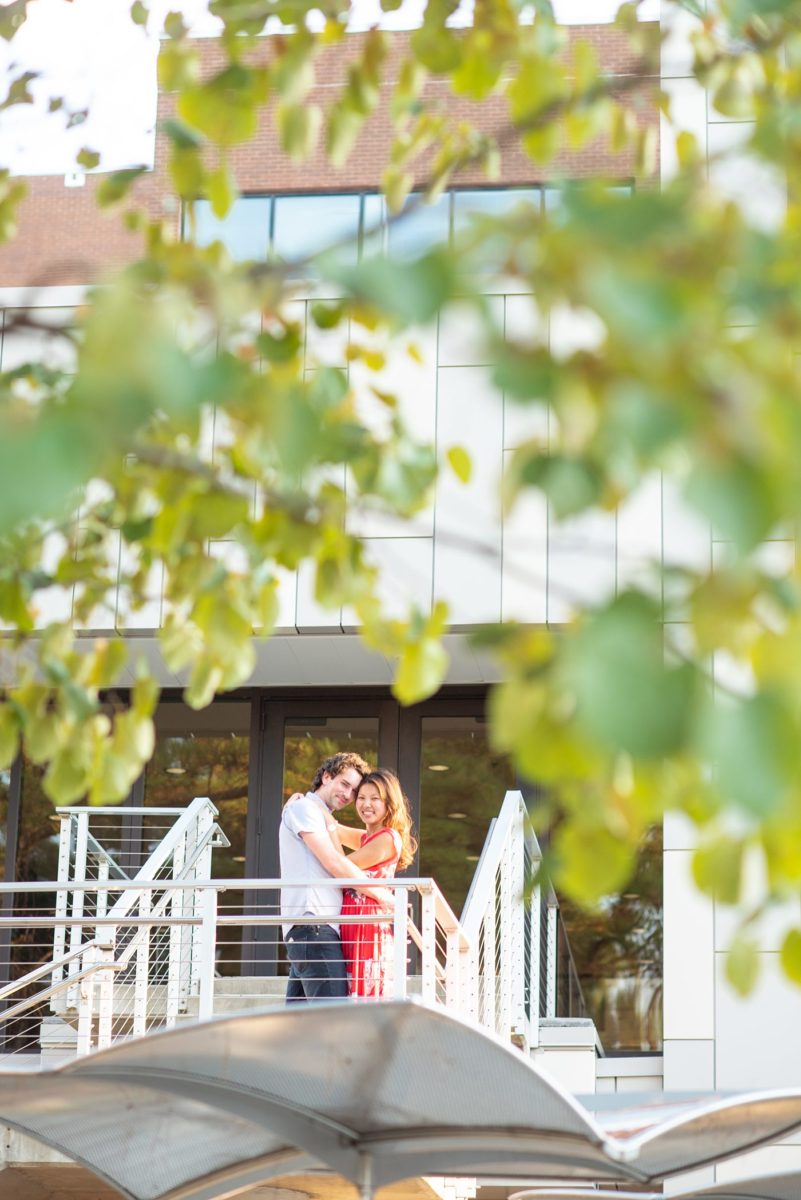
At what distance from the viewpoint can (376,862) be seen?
8398mm

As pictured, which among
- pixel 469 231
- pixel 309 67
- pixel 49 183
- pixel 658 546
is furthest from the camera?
pixel 49 183

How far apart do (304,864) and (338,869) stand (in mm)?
206

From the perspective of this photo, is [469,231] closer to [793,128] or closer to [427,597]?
[793,128]

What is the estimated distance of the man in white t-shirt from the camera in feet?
27.6

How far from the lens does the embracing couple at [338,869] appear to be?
8375mm

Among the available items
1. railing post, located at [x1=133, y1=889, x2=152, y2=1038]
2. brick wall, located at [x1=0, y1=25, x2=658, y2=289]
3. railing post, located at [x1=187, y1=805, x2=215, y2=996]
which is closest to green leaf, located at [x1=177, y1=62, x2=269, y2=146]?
railing post, located at [x1=133, y1=889, x2=152, y2=1038]

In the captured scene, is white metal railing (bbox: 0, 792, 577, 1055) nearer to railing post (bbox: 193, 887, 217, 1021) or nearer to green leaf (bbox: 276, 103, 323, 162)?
railing post (bbox: 193, 887, 217, 1021)

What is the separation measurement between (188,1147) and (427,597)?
221 inches

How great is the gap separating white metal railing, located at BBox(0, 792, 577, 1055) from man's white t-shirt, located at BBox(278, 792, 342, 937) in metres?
0.23

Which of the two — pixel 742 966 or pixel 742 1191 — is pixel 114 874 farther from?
pixel 742 966

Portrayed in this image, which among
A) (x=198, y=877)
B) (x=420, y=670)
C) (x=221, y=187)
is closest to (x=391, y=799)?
(x=198, y=877)

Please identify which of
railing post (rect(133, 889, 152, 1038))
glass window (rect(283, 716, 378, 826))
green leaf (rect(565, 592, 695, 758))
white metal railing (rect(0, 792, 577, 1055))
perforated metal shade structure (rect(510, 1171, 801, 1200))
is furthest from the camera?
glass window (rect(283, 716, 378, 826))

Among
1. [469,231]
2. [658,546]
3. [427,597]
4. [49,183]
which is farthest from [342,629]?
[469,231]

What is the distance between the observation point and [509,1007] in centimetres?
955
